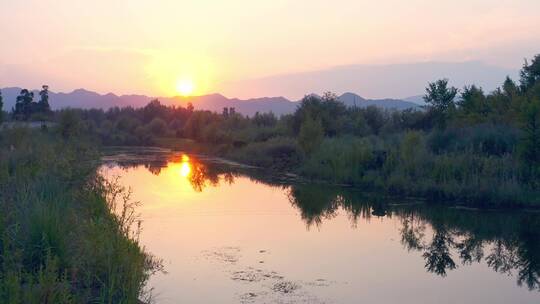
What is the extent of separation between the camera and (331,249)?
12719mm

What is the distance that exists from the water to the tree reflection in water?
0.02 m

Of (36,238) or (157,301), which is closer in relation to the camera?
(36,238)

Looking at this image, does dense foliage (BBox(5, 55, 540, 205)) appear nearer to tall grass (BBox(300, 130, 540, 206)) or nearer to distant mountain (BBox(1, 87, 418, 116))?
tall grass (BBox(300, 130, 540, 206))

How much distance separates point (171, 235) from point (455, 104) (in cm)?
2336

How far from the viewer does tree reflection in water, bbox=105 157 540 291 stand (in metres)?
12.1

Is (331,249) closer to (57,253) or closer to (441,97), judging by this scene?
(57,253)

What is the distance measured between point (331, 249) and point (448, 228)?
408 cm

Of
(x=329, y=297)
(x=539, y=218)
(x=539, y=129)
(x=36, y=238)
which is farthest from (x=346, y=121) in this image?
(x=36, y=238)

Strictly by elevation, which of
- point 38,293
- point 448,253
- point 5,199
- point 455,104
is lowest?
point 448,253

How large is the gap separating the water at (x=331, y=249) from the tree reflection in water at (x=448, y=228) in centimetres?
2

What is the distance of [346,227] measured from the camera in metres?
15.3

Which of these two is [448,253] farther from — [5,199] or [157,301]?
[5,199]

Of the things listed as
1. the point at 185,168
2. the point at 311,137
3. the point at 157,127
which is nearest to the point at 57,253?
the point at 311,137

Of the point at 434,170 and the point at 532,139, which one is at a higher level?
the point at 532,139
